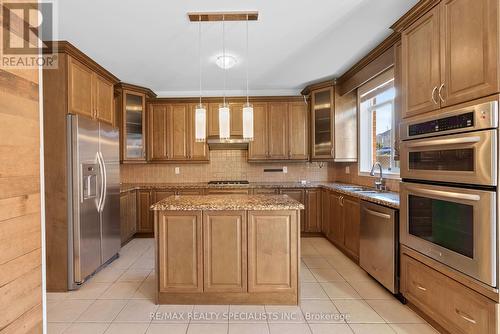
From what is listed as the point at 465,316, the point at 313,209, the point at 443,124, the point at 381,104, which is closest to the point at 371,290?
the point at 465,316

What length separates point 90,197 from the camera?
280 centimetres

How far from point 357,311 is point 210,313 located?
4.15 feet

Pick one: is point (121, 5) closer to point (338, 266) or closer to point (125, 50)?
point (125, 50)

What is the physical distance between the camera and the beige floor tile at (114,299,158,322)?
214 centimetres

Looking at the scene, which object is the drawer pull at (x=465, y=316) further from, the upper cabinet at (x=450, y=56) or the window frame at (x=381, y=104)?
the window frame at (x=381, y=104)

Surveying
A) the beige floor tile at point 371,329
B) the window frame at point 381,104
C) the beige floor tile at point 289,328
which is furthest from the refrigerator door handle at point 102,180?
the window frame at point 381,104

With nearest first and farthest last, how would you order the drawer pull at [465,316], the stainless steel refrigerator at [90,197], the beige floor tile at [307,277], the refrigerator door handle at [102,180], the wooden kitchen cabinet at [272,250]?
the drawer pull at [465,316], the wooden kitchen cabinet at [272,250], the stainless steel refrigerator at [90,197], the beige floor tile at [307,277], the refrigerator door handle at [102,180]

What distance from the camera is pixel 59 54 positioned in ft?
8.49

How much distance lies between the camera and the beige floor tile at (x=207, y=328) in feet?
6.54

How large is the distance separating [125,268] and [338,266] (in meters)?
2.60

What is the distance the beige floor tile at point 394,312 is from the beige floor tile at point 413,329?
5 cm

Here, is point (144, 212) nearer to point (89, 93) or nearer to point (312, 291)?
point (89, 93)

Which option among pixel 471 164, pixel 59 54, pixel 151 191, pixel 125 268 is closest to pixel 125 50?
pixel 59 54

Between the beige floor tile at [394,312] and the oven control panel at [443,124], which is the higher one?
the oven control panel at [443,124]
